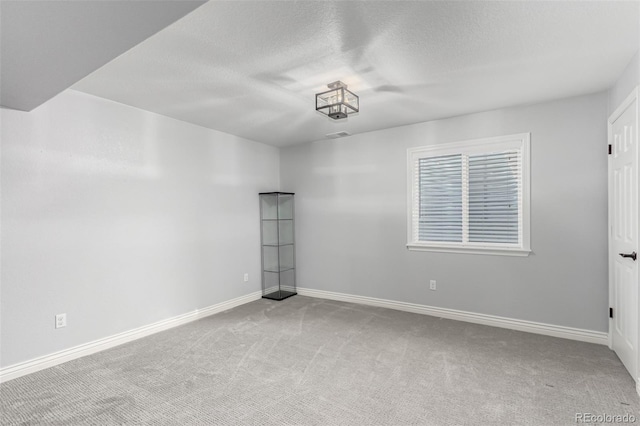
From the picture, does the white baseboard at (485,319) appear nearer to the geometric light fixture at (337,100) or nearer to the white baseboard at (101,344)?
the white baseboard at (101,344)

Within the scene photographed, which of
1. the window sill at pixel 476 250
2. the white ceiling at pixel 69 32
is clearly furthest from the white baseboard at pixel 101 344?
the window sill at pixel 476 250

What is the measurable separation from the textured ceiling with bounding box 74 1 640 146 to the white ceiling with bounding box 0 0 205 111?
0.46 meters

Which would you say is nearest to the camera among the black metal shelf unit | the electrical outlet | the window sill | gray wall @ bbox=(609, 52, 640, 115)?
gray wall @ bbox=(609, 52, 640, 115)

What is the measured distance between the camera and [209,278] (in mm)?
4355

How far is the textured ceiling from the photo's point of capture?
1.89 metres

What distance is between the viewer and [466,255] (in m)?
3.96

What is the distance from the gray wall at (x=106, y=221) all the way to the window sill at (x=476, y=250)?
2.57 m

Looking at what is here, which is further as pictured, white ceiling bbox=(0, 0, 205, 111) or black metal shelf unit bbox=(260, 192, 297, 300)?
black metal shelf unit bbox=(260, 192, 297, 300)

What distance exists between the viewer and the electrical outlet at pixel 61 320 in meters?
2.92

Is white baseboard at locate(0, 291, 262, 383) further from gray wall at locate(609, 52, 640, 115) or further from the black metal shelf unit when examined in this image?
gray wall at locate(609, 52, 640, 115)

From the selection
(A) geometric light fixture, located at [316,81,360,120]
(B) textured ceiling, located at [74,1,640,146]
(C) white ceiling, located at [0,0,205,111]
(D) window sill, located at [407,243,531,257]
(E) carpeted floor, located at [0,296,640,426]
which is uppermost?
(B) textured ceiling, located at [74,1,640,146]

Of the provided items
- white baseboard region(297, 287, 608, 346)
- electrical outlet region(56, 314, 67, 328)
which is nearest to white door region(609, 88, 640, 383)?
white baseboard region(297, 287, 608, 346)

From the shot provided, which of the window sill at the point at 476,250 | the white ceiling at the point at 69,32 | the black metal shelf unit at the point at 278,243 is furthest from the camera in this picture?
the black metal shelf unit at the point at 278,243

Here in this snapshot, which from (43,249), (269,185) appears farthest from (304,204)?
(43,249)
